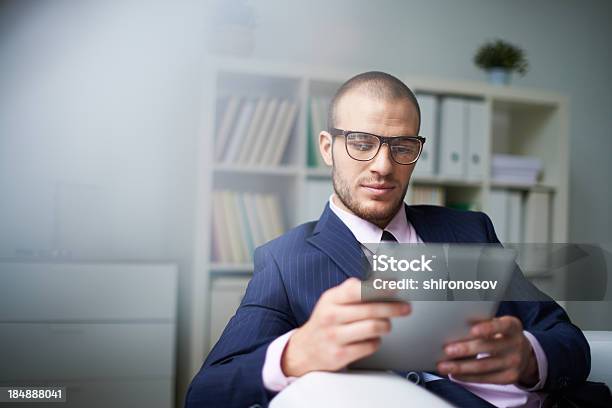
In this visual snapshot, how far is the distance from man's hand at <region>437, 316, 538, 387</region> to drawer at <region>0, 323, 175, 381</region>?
58.6 inches

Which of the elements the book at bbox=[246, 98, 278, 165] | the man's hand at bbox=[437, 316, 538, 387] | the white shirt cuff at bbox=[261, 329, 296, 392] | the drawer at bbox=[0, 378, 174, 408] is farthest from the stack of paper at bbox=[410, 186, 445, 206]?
the white shirt cuff at bbox=[261, 329, 296, 392]

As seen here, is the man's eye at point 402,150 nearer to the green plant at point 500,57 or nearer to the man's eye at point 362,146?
the man's eye at point 362,146

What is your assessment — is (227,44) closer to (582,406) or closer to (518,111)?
(518,111)

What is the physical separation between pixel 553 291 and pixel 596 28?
9.05 ft

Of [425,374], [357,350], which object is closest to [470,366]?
[357,350]

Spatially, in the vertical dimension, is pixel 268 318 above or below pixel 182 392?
above

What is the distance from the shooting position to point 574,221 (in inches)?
126

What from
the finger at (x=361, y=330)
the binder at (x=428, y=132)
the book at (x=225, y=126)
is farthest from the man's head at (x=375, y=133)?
the binder at (x=428, y=132)

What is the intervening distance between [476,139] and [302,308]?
183 centimetres

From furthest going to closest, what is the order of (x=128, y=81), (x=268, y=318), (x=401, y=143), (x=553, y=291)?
1. (x=128, y=81)
2. (x=401, y=143)
3. (x=553, y=291)
4. (x=268, y=318)

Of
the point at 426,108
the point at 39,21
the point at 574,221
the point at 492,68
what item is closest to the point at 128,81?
the point at 39,21

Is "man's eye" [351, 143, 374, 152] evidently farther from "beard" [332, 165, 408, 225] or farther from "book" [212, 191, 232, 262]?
"book" [212, 191, 232, 262]

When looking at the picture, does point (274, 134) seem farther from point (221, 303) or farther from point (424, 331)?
point (424, 331)

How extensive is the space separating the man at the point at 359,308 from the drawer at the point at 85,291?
3.38 ft
